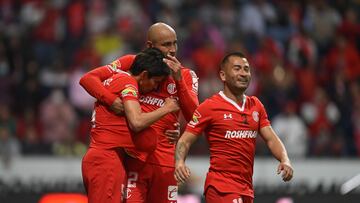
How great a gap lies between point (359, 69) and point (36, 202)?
7.88m

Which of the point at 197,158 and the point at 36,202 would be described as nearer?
the point at 36,202

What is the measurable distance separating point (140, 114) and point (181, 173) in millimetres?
612

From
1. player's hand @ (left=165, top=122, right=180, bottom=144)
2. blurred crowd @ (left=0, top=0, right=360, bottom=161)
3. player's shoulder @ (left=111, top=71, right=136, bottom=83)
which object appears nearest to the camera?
player's shoulder @ (left=111, top=71, right=136, bottom=83)

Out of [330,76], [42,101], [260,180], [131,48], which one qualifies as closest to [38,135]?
[42,101]

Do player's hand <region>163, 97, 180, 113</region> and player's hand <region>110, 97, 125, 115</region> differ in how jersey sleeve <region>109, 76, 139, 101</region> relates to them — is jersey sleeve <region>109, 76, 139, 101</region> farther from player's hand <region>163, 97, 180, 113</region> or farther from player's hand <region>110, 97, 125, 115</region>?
player's hand <region>163, 97, 180, 113</region>

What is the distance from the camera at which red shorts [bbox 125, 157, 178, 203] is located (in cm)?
888

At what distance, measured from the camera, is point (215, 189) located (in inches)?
340

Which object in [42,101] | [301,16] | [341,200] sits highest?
[301,16]

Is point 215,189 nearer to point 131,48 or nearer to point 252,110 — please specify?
point 252,110

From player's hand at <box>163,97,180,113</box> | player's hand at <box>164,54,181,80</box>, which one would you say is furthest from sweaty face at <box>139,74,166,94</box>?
player's hand at <box>163,97,180,113</box>

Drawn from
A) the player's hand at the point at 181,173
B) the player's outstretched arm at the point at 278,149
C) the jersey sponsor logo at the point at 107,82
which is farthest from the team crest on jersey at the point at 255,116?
the jersey sponsor logo at the point at 107,82

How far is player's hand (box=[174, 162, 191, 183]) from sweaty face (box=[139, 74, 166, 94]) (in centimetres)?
76

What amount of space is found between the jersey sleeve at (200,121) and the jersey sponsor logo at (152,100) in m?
0.40

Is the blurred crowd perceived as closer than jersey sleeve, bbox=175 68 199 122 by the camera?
No
